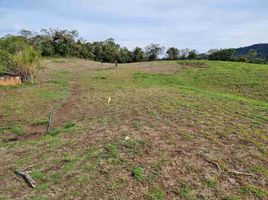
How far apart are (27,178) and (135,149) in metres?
2.06

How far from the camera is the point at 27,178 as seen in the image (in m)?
4.88

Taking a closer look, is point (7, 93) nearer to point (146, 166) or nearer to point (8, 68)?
point (8, 68)

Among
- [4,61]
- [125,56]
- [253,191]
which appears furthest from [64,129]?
[125,56]

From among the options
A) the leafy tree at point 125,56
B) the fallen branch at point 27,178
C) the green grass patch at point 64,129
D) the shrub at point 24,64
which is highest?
the shrub at point 24,64

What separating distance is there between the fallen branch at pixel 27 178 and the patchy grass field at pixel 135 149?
0.26 ft

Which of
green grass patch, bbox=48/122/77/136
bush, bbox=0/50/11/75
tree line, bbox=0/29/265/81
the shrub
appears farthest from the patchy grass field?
tree line, bbox=0/29/265/81

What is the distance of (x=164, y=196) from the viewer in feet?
14.2

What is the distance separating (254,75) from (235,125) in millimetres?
14354

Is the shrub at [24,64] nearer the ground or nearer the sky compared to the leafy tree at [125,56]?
nearer the sky

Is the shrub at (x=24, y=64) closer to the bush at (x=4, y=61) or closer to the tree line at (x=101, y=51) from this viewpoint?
the bush at (x=4, y=61)

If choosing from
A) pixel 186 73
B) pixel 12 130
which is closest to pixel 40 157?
pixel 12 130

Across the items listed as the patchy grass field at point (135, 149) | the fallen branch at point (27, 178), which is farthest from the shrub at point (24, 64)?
the fallen branch at point (27, 178)

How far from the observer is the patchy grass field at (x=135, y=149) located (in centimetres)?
456

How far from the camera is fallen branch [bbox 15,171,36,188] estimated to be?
471 centimetres
